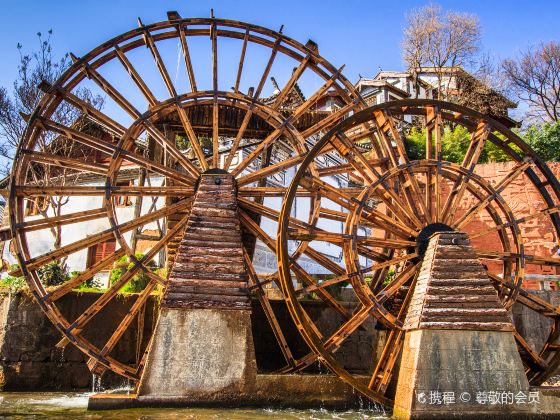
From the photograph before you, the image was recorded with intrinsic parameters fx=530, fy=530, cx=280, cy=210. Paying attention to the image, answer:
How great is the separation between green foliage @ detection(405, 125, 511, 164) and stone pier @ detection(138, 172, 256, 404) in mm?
14120

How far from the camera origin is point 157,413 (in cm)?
638

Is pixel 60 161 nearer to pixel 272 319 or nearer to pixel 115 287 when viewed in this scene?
pixel 115 287

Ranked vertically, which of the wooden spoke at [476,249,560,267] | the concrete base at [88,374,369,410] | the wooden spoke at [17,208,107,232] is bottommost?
the concrete base at [88,374,369,410]

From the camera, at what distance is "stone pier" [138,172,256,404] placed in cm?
680

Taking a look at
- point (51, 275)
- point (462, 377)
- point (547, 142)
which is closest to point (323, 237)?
point (462, 377)

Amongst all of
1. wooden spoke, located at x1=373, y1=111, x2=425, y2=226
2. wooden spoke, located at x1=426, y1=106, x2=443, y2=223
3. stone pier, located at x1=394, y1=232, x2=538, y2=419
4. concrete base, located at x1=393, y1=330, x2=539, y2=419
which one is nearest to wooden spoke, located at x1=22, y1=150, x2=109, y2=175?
wooden spoke, located at x1=373, y1=111, x2=425, y2=226

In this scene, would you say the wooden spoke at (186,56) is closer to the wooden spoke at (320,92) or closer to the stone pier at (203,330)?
the wooden spoke at (320,92)

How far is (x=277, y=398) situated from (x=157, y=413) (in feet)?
5.15

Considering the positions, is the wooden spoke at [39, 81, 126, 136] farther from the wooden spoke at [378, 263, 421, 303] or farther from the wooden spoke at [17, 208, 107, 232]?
the wooden spoke at [378, 263, 421, 303]

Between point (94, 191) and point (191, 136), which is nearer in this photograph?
point (94, 191)

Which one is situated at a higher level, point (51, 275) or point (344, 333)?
point (51, 275)

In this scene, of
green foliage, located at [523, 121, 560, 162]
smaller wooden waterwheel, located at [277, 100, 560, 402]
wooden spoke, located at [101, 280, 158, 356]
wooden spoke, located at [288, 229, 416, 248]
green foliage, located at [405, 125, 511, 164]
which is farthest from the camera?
green foliage, located at [405, 125, 511, 164]

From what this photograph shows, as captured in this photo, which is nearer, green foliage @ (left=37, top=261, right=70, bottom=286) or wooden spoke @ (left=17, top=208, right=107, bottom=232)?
wooden spoke @ (left=17, top=208, right=107, bottom=232)

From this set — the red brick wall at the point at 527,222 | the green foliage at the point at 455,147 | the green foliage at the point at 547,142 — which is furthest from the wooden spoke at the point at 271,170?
the green foliage at the point at 547,142
